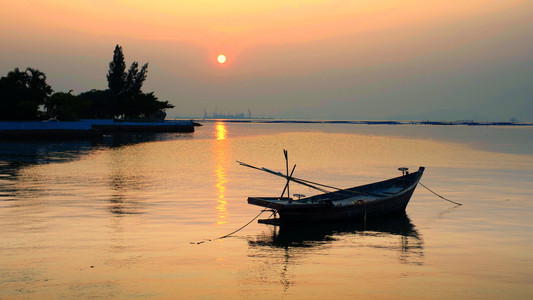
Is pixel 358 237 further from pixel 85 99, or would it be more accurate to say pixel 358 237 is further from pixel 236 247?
pixel 85 99

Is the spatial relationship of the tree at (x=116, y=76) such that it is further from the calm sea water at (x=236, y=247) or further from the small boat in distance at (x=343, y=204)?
the small boat in distance at (x=343, y=204)

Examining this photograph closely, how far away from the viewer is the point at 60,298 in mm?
14750

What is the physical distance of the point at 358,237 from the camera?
2355cm

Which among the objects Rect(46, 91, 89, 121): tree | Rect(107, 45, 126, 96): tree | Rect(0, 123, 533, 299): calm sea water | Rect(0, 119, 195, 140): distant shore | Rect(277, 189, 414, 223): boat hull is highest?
Rect(107, 45, 126, 96): tree

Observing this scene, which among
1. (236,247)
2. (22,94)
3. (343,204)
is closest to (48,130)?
(22,94)

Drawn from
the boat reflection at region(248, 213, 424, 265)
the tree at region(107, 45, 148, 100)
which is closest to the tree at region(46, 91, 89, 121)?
the tree at region(107, 45, 148, 100)

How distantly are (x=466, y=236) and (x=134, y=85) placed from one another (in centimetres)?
14523

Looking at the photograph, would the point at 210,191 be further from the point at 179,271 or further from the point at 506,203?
the point at 179,271

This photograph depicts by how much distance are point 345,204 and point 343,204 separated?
122 millimetres

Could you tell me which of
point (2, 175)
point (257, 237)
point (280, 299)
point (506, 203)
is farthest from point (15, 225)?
point (506, 203)

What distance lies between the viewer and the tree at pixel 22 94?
346 feet

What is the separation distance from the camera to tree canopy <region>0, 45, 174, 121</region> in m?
106

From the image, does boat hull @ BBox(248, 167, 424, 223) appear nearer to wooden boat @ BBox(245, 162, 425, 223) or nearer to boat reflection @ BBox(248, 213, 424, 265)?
wooden boat @ BBox(245, 162, 425, 223)

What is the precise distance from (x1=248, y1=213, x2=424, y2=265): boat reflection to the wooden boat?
18.1 inches
